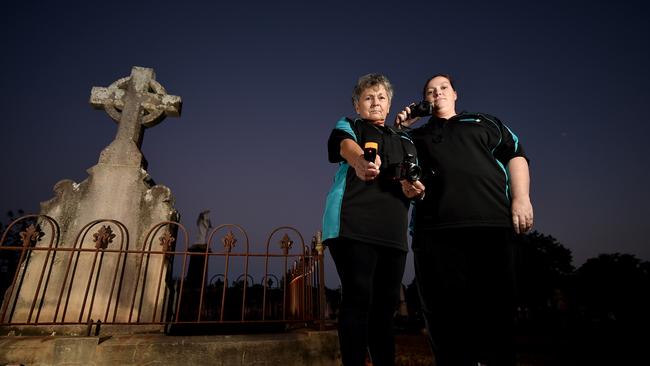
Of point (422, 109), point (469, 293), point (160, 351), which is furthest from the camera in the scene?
point (160, 351)

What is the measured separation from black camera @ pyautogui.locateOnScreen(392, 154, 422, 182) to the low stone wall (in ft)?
7.62

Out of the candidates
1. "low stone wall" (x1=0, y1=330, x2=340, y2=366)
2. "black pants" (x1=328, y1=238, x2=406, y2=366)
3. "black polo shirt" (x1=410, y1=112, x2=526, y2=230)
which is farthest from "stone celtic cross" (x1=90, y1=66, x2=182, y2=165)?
"black polo shirt" (x1=410, y1=112, x2=526, y2=230)

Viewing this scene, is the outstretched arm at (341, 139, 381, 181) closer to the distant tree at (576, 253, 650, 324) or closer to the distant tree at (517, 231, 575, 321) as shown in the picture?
the distant tree at (517, 231, 575, 321)

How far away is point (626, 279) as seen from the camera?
108 ft

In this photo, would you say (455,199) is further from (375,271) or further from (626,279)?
(626,279)

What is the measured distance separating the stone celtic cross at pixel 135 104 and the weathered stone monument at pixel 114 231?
2cm

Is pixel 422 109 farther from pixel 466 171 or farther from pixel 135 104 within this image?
pixel 135 104

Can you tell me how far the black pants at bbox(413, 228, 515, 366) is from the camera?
6.07ft

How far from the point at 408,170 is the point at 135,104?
5.82m

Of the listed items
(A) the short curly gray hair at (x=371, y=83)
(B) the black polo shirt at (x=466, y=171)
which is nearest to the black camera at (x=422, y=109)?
(B) the black polo shirt at (x=466, y=171)

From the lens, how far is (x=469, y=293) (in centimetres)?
198

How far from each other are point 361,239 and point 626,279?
44.3m

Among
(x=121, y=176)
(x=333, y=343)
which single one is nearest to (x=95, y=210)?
(x=121, y=176)

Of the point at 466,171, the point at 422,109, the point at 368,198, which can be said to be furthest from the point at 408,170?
the point at 422,109
